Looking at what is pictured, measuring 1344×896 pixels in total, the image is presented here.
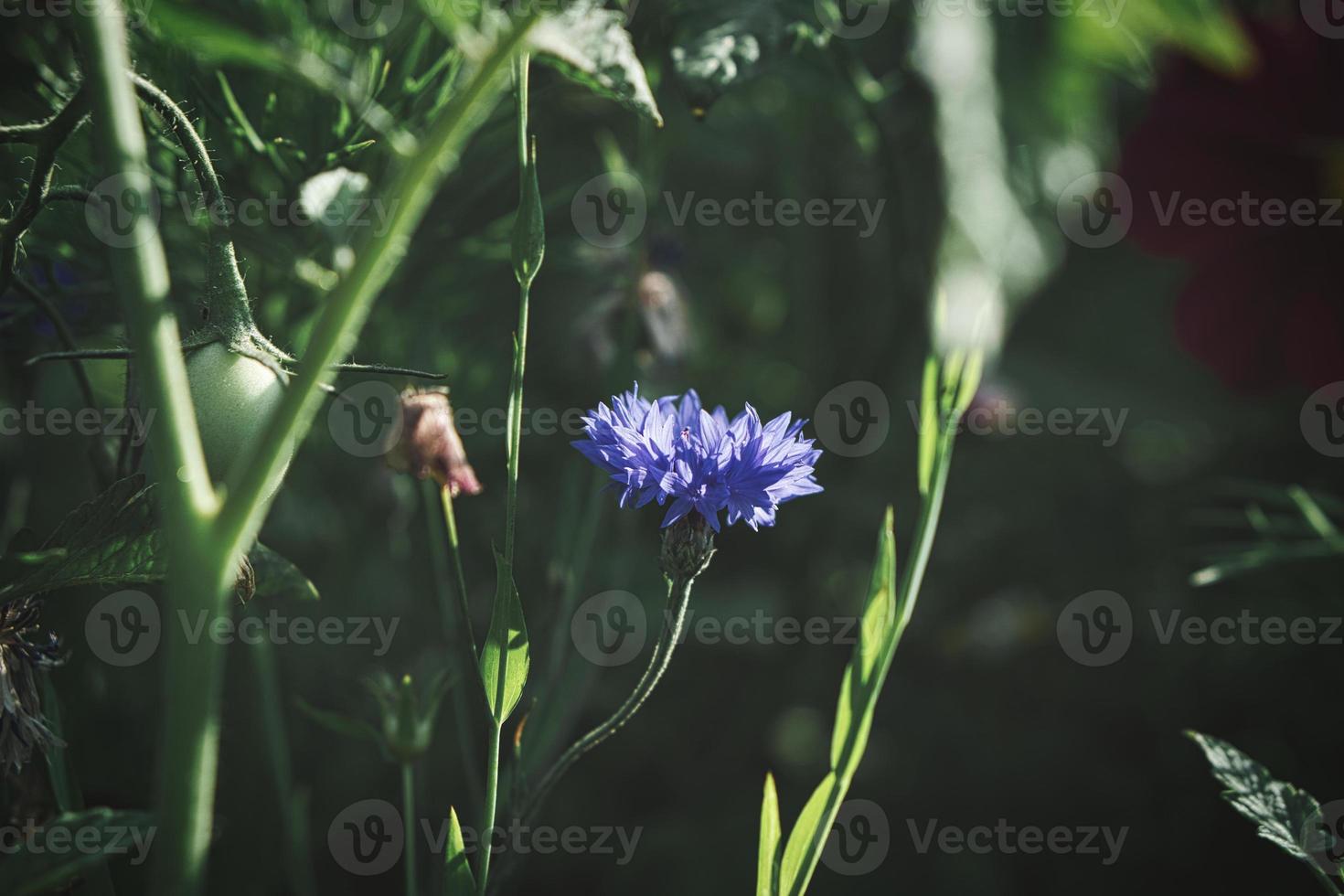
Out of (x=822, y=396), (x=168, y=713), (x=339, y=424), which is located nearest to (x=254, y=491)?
(x=168, y=713)

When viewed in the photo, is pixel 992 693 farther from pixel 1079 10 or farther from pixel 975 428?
pixel 1079 10

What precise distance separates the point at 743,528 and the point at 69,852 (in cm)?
47

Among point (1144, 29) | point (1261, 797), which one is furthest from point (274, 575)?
point (1144, 29)

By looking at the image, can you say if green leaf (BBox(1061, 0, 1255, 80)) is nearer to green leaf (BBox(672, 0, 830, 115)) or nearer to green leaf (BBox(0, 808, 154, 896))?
green leaf (BBox(672, 0, 830, 115))

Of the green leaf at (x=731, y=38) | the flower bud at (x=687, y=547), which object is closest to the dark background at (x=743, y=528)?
the green leaf at (x=731, y=38)

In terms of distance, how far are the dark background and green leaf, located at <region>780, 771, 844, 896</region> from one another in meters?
0.12

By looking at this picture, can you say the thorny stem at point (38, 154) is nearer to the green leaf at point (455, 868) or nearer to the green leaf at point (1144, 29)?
the green leaf at point (455, 868)

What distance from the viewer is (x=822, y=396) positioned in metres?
0.58

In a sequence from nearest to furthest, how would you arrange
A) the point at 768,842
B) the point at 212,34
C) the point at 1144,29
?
the point at 212,34 → the point at 768,842 → the point at 1144,29

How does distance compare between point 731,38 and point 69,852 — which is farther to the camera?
point 731,38

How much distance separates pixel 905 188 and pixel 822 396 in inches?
5.3

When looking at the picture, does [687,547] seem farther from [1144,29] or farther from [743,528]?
[1144,29]

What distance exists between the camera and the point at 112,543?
28 cm

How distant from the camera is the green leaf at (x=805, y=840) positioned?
11.8 inches
